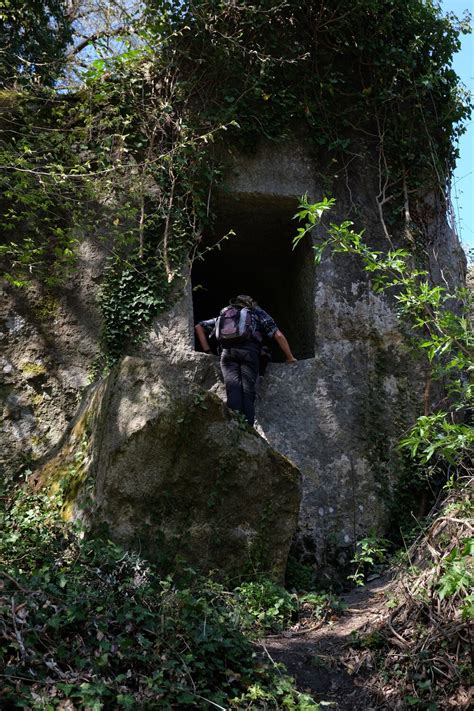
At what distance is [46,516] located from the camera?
531 cm

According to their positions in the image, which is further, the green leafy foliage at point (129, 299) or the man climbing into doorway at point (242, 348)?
the green leafy foliage at point (129, 299)

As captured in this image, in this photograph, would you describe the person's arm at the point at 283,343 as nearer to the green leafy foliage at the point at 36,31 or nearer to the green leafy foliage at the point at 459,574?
the green leafy foliage at the point at 459,574

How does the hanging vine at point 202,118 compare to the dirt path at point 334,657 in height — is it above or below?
above

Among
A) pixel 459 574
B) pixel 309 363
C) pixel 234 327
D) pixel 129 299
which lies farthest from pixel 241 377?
pixel 459 574

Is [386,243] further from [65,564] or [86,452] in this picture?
[65,564]

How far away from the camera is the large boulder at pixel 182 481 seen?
5.02 meters

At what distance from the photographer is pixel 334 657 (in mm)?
4410

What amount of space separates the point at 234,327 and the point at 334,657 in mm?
3326

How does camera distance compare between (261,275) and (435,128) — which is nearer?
(435,128)

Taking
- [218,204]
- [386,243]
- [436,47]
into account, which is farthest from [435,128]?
[218,204]

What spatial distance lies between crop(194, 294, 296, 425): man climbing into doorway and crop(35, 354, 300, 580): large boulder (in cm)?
95

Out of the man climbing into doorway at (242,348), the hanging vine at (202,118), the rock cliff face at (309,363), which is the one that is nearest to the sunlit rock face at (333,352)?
the rock cliff face at (309,363)

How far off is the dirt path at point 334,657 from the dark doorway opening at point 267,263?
3.35 m

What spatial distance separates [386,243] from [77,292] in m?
3.65
